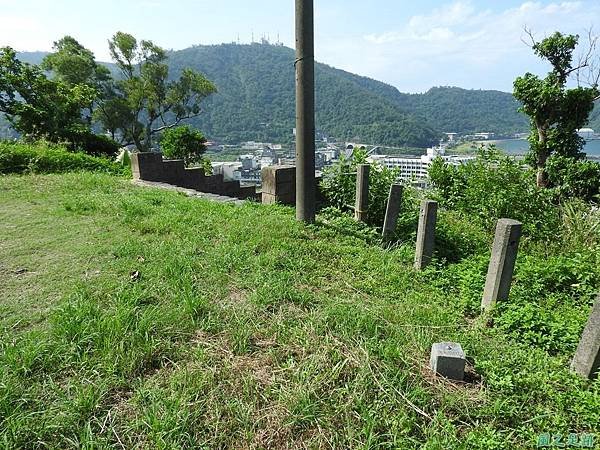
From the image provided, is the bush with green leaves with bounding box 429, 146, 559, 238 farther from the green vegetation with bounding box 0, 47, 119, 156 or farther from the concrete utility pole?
the green vegetation with bounding box 0, 47, 119, 156

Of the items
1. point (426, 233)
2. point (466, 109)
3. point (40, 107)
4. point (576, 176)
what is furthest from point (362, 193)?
point (466, 109)

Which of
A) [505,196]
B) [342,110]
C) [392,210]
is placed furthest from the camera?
[342,110]

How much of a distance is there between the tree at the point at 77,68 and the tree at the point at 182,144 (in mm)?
9689

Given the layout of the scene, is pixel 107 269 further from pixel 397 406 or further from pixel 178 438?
pixel 397 406

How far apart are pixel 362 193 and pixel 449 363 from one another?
9.25 feet

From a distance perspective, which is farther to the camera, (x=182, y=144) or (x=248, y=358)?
(x=182, y=144)

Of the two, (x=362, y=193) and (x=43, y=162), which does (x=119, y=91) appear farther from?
(x=362, y=193)

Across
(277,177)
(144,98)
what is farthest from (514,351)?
(144,98)

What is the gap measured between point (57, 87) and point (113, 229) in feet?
41.1

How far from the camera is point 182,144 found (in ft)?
38.7

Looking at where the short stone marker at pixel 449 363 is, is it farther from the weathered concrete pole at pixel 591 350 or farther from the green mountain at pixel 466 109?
the green mountain at pixel 466 109

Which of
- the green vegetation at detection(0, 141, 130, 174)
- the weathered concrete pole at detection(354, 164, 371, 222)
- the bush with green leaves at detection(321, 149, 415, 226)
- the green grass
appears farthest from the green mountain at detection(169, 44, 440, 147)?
the green grass

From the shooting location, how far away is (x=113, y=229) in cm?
396

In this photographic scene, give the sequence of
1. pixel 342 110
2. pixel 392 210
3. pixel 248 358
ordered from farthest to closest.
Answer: pixel 342 110, pixel 392 210, pixel 248 358
